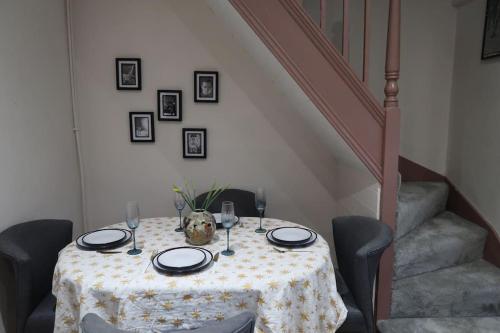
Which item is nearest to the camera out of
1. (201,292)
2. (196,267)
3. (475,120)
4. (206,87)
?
(201,292)

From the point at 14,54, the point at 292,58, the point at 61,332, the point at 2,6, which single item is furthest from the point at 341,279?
the point at 2,6

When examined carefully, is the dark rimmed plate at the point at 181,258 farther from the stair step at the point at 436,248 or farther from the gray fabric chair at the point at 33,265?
the stair step at the point at 436,248

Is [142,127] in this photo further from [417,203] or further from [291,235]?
[417,203]

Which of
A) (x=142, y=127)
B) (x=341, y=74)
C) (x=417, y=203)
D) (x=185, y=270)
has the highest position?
(x=341, y=74)

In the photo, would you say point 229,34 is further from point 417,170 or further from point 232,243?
point 417,170

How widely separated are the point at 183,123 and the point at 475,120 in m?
2.08

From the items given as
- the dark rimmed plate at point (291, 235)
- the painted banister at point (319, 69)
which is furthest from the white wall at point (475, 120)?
the dark rimmed plate at point (291, 235)

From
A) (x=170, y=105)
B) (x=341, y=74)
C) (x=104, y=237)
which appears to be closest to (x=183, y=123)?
(x=170, y=105)

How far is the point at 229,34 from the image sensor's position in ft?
8.80

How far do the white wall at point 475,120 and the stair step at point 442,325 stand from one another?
596 millimetres

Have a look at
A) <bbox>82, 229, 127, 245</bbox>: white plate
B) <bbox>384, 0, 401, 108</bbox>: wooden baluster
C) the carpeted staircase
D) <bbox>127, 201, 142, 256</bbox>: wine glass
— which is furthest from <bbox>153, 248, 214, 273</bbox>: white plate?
<bbox>384, 0, 401, 108</bbox>: wooden baluster

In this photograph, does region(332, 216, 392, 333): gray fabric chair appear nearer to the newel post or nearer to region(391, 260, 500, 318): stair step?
the newel post

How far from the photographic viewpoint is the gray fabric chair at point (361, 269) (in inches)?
66.5

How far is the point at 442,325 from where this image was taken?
6.44 feet
